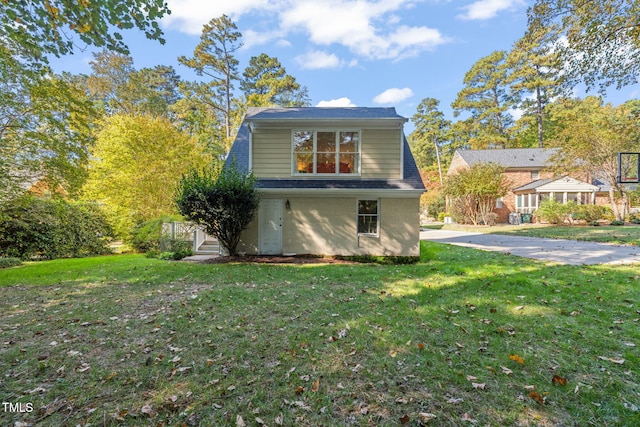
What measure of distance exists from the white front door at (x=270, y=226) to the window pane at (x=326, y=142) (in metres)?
2.55

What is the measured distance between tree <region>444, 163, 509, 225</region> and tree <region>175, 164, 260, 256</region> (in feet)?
61.8

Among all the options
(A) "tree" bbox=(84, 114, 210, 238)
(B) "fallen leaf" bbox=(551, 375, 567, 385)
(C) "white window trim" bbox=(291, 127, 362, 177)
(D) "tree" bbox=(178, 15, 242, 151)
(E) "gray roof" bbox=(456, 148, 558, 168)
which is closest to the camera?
(B) "fallen leaf" bbox=(551, 375, 567, 385)

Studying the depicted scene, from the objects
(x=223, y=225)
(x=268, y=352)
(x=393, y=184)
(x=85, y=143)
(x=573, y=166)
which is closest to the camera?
(x=268, y=352)

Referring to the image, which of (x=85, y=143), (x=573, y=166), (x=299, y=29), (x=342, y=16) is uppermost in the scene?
(x=299, y=29)

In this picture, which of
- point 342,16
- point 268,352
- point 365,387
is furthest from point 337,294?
point 342,16

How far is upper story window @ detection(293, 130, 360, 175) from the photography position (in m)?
10.7

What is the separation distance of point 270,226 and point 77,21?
7.37m

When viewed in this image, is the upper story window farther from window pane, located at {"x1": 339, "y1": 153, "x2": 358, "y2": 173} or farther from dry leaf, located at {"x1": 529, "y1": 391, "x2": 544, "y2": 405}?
dry leaf, located at {"x1": 529, "y1": 391, "x2": 544, "y2": 405}

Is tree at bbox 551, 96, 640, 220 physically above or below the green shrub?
above

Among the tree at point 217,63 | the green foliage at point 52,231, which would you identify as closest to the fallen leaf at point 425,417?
the green foliage at point 52,231

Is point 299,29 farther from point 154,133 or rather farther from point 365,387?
point 365,387

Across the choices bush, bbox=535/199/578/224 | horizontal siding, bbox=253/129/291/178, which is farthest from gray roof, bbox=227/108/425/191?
bush, bbox=535/199/578/224

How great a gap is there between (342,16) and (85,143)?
10087 mm

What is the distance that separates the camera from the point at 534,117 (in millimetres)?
36750
